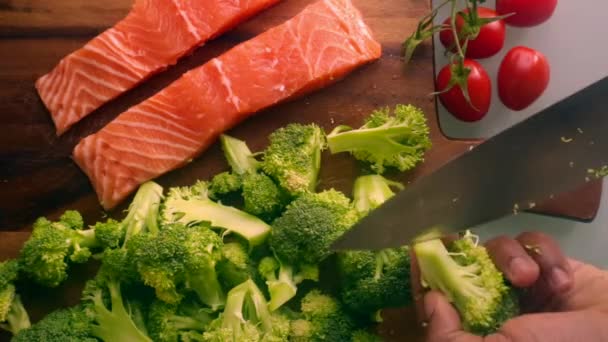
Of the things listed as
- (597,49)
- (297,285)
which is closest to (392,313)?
(297,285)

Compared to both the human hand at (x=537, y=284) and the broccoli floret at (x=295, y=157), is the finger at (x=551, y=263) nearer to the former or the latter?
the human hand at (x=537, y=284)

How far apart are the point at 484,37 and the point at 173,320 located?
1.84 m

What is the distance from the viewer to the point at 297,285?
2.71 meters

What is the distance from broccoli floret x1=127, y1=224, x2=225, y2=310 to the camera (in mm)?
2434

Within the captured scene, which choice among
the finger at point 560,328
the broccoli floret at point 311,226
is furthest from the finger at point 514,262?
the broccoli floret at point 311,226

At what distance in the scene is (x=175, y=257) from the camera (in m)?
2.44

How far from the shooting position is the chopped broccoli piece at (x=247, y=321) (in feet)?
7.79

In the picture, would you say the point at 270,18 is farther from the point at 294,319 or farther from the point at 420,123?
the point at 294,319

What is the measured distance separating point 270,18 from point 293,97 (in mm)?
434

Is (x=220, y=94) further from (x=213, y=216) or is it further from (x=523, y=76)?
(x=523, y=76)

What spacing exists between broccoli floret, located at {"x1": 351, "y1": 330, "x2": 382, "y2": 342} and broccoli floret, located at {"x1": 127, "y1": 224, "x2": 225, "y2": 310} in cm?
62

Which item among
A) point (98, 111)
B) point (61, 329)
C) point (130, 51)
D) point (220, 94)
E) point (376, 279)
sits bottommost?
point (61, 329)

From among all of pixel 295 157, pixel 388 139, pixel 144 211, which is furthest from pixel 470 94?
pixel 144 211

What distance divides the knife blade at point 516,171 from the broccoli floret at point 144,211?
3.44 ft
